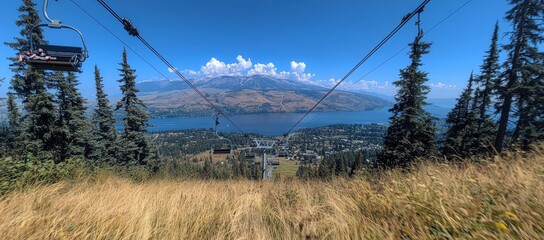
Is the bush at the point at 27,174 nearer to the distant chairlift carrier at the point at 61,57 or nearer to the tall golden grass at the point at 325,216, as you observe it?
the tall golden grass at the point at 325,216

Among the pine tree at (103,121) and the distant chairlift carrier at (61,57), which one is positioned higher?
the distant chairlift carrier at (61,57)

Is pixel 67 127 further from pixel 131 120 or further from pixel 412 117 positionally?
pixel 412 117

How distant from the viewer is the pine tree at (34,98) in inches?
568

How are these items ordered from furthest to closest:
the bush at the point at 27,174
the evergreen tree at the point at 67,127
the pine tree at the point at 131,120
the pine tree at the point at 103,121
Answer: the pine tree at the point at 103,121 < the pine tree at the point at 131,120 < the evergreen tree at the point at 67,127 < the bush at the point at 27,174

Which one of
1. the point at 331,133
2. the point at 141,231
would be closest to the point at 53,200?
the point at 141,231

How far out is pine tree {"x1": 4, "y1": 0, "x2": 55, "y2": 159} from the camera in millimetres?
14422


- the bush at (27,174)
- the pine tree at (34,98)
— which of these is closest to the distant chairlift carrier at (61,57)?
the bush at (27,174)

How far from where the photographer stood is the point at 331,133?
11488 centimetres

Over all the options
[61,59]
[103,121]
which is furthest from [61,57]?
[103,121]

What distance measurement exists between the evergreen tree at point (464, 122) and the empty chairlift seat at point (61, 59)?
911 inches

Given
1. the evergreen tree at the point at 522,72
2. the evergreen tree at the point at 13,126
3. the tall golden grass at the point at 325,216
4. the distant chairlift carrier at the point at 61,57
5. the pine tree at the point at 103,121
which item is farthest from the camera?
the pine tree at the point at 103,121

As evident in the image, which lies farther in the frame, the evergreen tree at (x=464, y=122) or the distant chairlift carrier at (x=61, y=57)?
the evergreen tree at (x=464, y=122)

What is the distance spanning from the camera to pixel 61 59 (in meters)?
4.98

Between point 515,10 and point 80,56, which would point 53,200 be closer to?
point 80,56
